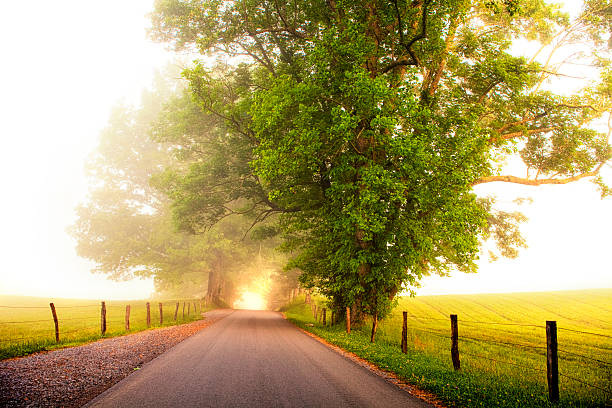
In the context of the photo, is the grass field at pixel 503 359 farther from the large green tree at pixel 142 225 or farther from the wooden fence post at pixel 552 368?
the large green tree at pixel 142 225

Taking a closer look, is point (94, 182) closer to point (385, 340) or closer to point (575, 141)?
point (385, 340)

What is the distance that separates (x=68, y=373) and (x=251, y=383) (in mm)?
3848

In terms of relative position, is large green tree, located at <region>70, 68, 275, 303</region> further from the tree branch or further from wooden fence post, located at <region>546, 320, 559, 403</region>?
wooden fence post, located at <region>546, 320, 559, 403</region>

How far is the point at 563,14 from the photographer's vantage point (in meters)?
16.7

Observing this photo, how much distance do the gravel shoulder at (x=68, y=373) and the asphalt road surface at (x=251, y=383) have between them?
0.40 m

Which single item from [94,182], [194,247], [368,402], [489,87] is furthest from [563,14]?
[94,182]

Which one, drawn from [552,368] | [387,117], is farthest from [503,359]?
[387,117]

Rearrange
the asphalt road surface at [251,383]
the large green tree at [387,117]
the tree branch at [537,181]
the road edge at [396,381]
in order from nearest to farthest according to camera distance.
Result: the asphalt road surface at [251,383], the road edge at [396,381], the large green tree at [387,117], the tree branch at [537,181]

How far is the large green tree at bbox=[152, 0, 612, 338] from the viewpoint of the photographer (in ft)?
41.8

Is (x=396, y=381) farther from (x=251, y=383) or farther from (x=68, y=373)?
(x=68, y=373)

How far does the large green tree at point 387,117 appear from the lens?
1274 centimetres

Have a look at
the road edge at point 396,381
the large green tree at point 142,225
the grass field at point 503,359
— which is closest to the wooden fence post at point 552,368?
the grass field at point 503,359

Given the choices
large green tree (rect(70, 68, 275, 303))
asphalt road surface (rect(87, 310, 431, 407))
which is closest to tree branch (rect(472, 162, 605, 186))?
asphalt road surface (rect(87, 310, 431, 407))

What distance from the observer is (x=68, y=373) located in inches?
254
